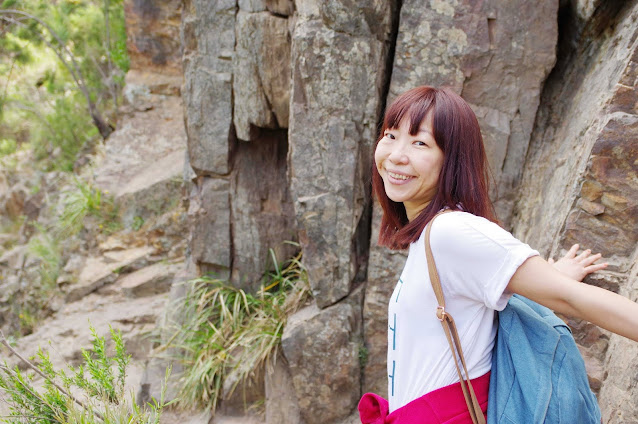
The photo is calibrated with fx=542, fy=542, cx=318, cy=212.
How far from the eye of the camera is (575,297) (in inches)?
48.6

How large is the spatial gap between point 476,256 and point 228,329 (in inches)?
133

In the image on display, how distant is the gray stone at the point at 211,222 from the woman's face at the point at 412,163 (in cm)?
305

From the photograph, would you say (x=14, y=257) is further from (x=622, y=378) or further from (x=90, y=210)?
(x=622, y=378)

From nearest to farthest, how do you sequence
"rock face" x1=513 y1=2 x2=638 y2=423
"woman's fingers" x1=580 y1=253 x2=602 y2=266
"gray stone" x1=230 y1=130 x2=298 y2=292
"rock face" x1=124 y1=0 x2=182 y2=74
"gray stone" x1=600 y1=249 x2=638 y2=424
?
"woman's fingers" x1=580 y1=253 x2=602 y2=266 → "gray stone" x1=600 y1=249 x2=638 y2=424 → "rock face" x1=513 y1=2 x2=638 y2=423 → "gray stone" x1=230 y1=130 x2=298 y2=292 → "rock face" x1=124 y1=0 x2=182 y2=74

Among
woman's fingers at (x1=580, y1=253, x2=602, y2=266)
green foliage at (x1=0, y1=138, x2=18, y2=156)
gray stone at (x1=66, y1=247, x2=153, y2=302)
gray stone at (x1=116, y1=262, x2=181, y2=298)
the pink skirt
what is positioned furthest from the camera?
green foliage at (x1=0, y1=138, x2=18, y2=156)

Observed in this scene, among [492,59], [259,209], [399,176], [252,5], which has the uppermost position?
[252,5]

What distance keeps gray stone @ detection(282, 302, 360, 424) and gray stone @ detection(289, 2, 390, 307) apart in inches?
5.6

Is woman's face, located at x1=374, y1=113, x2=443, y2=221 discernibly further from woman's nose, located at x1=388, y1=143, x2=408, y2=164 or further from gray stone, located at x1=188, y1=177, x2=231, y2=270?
gray stone, located at x1=188, y1=177, x2=231, y2=270

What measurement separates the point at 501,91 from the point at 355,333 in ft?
6.07

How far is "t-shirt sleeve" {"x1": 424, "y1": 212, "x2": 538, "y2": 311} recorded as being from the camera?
128cm

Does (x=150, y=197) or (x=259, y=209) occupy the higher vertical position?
(x=259, y=209)

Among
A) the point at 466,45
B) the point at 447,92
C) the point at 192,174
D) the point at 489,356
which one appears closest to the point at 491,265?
the point at 489,356

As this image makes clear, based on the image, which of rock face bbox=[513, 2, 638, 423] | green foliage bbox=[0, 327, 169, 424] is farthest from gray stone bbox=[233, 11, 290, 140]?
green foliage bbox=[0, 327, 169, 424]

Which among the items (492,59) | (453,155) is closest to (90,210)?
(492,59)
